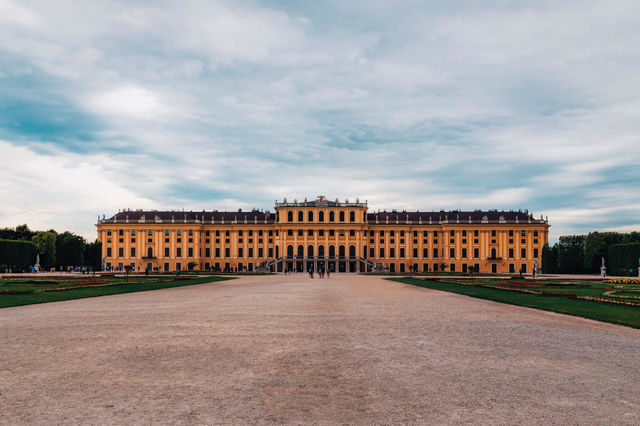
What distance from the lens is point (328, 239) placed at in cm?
10412

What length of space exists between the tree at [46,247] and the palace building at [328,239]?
12.3 meters

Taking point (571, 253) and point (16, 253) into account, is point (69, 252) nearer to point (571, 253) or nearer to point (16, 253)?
point (16, 253)

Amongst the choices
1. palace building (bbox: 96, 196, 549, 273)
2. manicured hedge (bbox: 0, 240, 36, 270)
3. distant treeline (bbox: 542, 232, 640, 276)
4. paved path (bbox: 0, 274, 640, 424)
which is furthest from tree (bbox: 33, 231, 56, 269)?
distant treeline (bbox: 542, 232, 640, 276)

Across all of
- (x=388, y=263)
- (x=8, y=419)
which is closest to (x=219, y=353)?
(x=8, y=419)

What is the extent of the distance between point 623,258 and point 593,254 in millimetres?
7328

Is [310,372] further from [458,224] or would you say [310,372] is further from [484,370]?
[458,224]

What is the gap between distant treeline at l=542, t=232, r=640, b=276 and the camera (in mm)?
73562

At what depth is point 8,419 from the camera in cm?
604

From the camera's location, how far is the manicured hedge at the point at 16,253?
79.8m

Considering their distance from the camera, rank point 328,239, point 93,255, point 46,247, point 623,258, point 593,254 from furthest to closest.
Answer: point 93,255 → point 328,239 → point 46,247 → point 593,254 → point 623,258

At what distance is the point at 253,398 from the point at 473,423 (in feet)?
9.52

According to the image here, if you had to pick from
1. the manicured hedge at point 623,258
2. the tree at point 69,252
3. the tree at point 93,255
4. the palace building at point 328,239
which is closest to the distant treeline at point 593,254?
the manicured hedge at point 623,258

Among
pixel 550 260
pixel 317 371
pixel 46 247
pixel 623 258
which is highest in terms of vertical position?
pixel 317 371

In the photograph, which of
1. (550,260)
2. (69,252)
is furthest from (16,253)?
(550,260)
